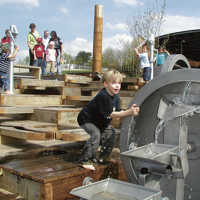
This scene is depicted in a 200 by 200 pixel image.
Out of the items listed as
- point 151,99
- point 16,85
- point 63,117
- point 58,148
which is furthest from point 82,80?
point 151,99

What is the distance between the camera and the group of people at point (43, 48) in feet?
27.9

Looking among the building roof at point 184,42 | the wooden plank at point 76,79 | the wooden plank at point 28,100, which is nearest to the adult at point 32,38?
the wooden plank at point 76,79

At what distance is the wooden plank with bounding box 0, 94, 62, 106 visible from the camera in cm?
496

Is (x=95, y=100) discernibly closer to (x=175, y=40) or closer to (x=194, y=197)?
(x=194, y=197)

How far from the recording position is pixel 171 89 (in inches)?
100

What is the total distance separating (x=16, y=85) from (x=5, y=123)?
1696mm

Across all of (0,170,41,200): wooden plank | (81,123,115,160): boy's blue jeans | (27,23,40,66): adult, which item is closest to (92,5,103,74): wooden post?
(27,23,40,66): adult

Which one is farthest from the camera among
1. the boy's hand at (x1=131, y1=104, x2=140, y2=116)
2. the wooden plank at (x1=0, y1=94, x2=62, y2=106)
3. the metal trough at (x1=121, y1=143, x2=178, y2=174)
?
the wooden plank at (x1=0, y1=94, x2=62, y2=106)

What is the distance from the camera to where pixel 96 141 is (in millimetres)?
3123

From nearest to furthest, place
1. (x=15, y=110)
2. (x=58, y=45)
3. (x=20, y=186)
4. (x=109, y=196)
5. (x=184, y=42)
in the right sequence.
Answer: (x=109, y=196) → (x=20, y=186) → (x=15, y=110) → (x=58, y=45) → (x=184, y=42)

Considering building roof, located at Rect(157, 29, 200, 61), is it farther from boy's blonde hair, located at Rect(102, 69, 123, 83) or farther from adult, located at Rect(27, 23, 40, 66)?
boy's blonde hair, located at Rect(102, 69, 123, 83)

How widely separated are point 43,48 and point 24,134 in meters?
5.15

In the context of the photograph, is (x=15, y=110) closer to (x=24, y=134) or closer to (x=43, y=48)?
(x=24, y=134)

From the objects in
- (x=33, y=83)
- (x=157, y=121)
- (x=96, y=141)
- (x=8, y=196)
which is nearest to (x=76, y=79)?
(x=33, y=83)
